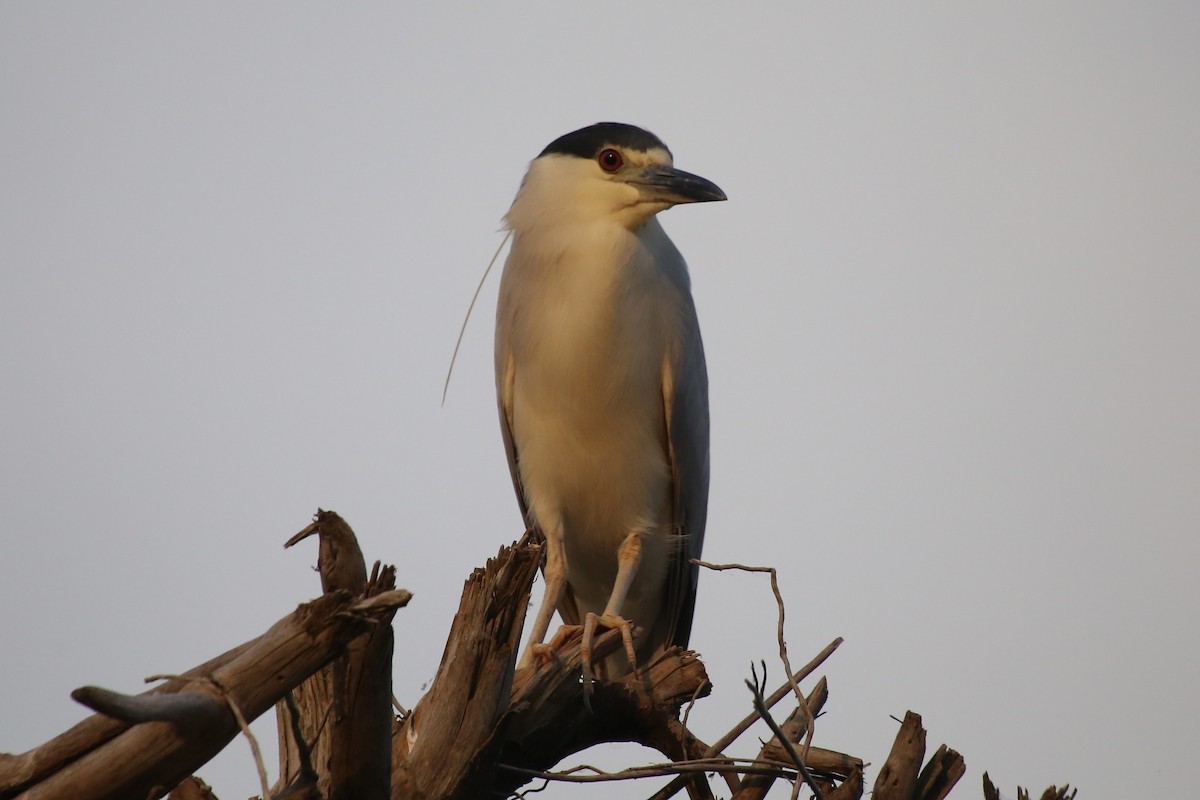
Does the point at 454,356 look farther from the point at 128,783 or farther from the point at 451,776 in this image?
the point at 128,783

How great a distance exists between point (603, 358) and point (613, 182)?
0.61 meters

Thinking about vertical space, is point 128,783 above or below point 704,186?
below

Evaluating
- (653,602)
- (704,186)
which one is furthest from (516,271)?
(653,602)

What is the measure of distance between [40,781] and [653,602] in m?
2.62

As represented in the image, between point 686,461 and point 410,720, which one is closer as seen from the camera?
point 410,720

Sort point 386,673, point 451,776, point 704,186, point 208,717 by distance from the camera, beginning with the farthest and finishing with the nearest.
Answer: point 704,186 < point 451,776 < point 386,673 < point 208,717

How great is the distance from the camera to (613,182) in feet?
12.3

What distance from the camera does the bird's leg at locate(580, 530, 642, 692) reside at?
9.83 feet

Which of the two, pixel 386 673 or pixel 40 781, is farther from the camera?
pixel 386 673

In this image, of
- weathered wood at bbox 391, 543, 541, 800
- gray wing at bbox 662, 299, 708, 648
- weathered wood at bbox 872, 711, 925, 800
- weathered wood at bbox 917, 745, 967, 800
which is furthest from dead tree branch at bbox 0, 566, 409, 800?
gray wing at bbox 662, 299, 708, 648

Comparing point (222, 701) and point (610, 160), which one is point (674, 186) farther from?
point (222, 701)

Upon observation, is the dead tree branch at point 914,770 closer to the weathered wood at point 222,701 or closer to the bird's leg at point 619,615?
the bird's leg at point 619,615

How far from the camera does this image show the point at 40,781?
178cm

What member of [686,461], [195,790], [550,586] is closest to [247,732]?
[195,790]
